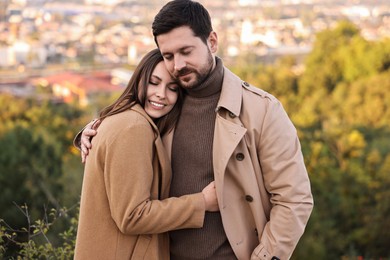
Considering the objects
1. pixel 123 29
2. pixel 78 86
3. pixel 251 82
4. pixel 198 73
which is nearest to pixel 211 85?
pixel 198 73

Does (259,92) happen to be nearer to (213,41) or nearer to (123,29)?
(213,41)

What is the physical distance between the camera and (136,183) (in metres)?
1.88

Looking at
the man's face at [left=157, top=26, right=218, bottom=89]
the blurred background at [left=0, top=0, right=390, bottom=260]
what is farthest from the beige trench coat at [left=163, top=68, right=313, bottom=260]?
the blurred background at [left=0, top=0, right=390, bottom=260]

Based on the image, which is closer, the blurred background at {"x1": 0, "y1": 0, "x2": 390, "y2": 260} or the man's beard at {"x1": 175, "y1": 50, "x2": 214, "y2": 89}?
the man's beard at {"x1": 175, "y1": 50, "x2": 214, "y2": 89}

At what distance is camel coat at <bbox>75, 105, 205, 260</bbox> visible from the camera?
1.87 metres

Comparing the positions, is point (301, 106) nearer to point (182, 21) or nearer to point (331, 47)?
point (331, 47)

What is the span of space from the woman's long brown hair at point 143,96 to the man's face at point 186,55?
0.25ft

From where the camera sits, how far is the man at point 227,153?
1.91 metres

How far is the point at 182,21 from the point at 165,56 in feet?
0.42

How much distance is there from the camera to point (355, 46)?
72.9 feet

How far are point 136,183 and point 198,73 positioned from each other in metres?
0.39

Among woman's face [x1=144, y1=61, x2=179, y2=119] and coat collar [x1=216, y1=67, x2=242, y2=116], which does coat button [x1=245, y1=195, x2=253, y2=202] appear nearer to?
coat collar [x1=216, y1=67, x2=242, y2=116]

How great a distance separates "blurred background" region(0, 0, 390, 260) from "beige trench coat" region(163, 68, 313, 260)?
1.04 metres

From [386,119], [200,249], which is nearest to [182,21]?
[200,249]
